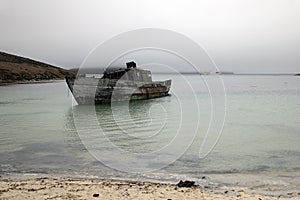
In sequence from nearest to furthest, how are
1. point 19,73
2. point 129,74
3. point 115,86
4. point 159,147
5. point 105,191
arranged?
point 105,191 → point 159,147 → point 115,86 → point 129,74 → point 19,73

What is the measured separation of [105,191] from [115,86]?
87.3 ft

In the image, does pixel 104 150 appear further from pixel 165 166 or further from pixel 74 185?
pixel 74 185

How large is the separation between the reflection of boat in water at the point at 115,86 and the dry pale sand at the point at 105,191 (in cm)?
2291

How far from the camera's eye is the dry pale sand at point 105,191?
6828mm

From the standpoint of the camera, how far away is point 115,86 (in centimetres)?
3350

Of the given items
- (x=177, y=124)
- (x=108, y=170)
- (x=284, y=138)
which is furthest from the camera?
(x=177, y=124)

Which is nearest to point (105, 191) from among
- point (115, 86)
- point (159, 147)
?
point (159, 147)

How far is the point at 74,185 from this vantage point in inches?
303

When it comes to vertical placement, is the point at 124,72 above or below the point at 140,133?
above

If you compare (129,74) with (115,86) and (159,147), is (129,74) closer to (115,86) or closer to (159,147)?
(115,86)

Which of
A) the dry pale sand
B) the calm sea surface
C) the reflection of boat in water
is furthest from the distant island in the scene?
the dry pale sand

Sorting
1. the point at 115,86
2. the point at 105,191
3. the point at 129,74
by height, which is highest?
the point at 129,74

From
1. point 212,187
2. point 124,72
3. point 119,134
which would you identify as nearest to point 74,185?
point 212,187

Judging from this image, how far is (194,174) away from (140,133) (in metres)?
7.54
